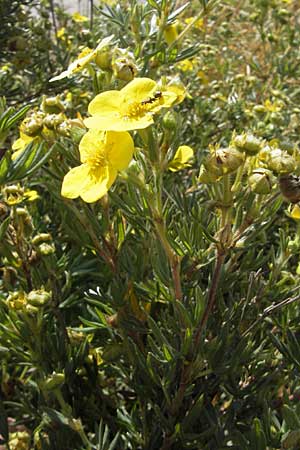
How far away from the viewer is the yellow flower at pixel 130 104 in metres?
1.04

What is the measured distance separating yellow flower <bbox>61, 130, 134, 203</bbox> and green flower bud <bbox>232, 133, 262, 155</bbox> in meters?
0.20

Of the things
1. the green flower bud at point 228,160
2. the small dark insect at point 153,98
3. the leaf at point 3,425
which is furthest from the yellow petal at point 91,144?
the leaf at point 3,425

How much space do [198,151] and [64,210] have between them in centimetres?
92

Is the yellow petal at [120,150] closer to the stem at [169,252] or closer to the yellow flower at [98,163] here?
the yellow flower at [98,163]

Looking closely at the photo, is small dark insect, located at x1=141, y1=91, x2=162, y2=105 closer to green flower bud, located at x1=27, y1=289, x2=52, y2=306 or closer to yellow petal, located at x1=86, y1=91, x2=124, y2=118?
yellow petal, located at x1=86, y1=91, x2=124, y2=118

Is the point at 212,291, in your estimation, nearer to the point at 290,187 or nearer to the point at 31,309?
the point at 290,187

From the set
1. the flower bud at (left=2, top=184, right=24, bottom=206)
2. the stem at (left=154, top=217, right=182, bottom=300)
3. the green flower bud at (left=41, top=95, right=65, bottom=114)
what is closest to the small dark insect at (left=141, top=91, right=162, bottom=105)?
the stem at (left=154, top=217, right=182, bottom=300)

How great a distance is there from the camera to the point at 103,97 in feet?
3.64

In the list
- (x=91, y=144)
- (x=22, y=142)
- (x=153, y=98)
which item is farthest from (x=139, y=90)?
(x=22, y=142)

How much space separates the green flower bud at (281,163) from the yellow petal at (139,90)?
0.26 metres

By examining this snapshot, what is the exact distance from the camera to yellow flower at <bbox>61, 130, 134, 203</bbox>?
102 centimetres

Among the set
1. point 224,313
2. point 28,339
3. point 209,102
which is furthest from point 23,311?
point 209,102

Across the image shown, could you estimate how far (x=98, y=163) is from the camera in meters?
1.09

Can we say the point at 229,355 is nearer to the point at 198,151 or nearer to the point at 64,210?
the point at 64,210
